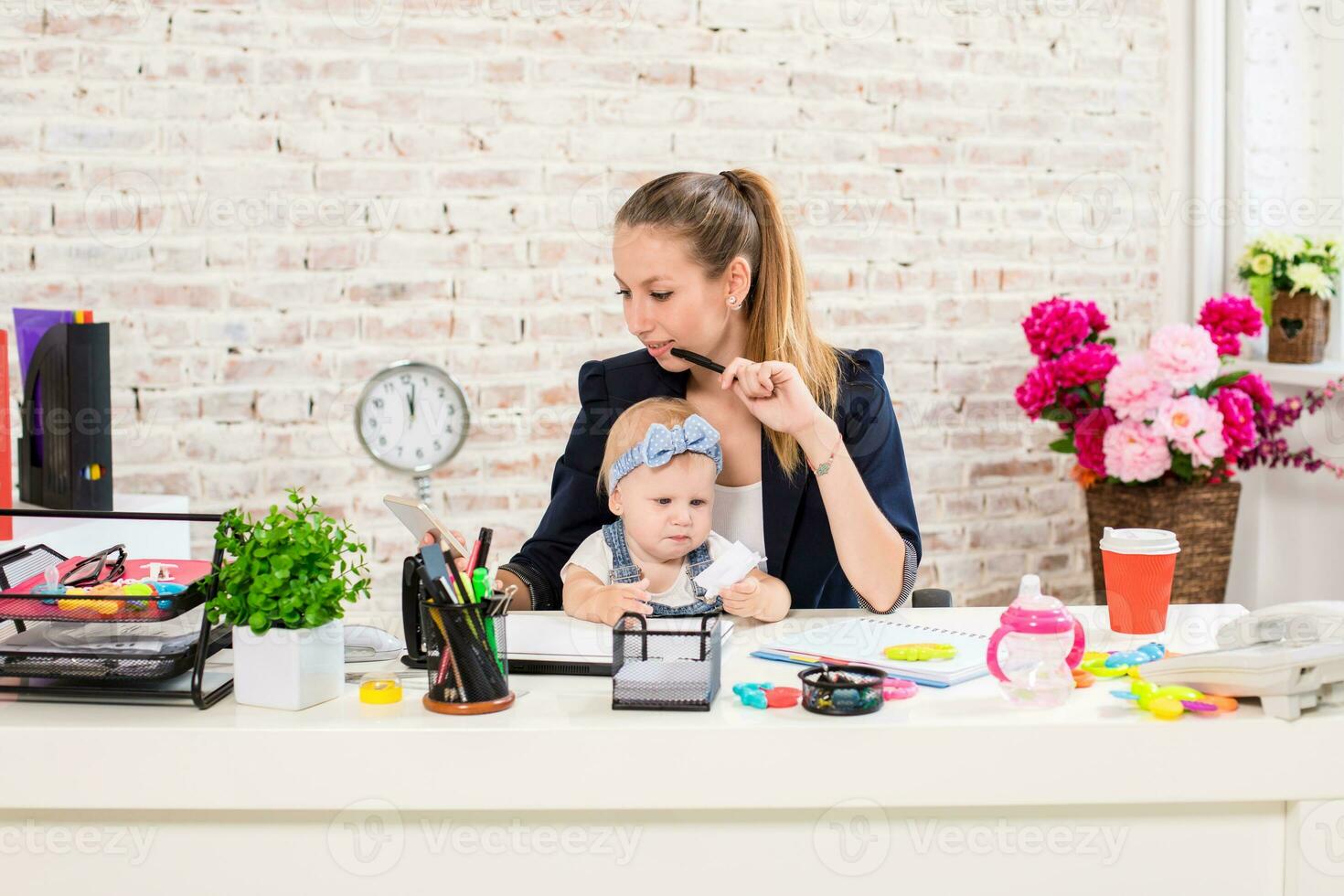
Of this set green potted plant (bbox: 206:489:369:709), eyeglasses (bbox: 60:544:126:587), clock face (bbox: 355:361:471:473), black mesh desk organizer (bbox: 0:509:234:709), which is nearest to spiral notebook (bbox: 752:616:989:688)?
green potted plant (bbox: 206:489:369:709)

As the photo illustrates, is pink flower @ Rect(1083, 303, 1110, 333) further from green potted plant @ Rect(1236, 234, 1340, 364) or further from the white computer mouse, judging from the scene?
the white computer mouse

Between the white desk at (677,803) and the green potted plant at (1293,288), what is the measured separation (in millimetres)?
2189

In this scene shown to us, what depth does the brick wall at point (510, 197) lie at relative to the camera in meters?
3.00

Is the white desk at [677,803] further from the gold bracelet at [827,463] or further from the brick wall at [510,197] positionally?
the brick wall at [510,197]

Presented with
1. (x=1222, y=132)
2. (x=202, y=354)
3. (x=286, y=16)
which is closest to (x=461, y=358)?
(x=202, y=354)

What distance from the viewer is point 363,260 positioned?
308 centimetres

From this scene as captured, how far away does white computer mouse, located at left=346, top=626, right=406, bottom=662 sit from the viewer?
1.45 meters

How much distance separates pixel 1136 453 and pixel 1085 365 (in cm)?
25

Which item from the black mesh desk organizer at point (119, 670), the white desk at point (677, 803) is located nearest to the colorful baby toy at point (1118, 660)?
the white desk at point (677, 803)

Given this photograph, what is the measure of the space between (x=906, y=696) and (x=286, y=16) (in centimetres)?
250

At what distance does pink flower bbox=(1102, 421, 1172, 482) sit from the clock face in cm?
162

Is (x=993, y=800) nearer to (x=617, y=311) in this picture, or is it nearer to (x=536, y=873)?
(x=536, y=873)

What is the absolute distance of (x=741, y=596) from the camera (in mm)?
1561

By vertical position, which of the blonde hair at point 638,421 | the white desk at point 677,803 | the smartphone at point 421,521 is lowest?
the white desk at point 677,803
